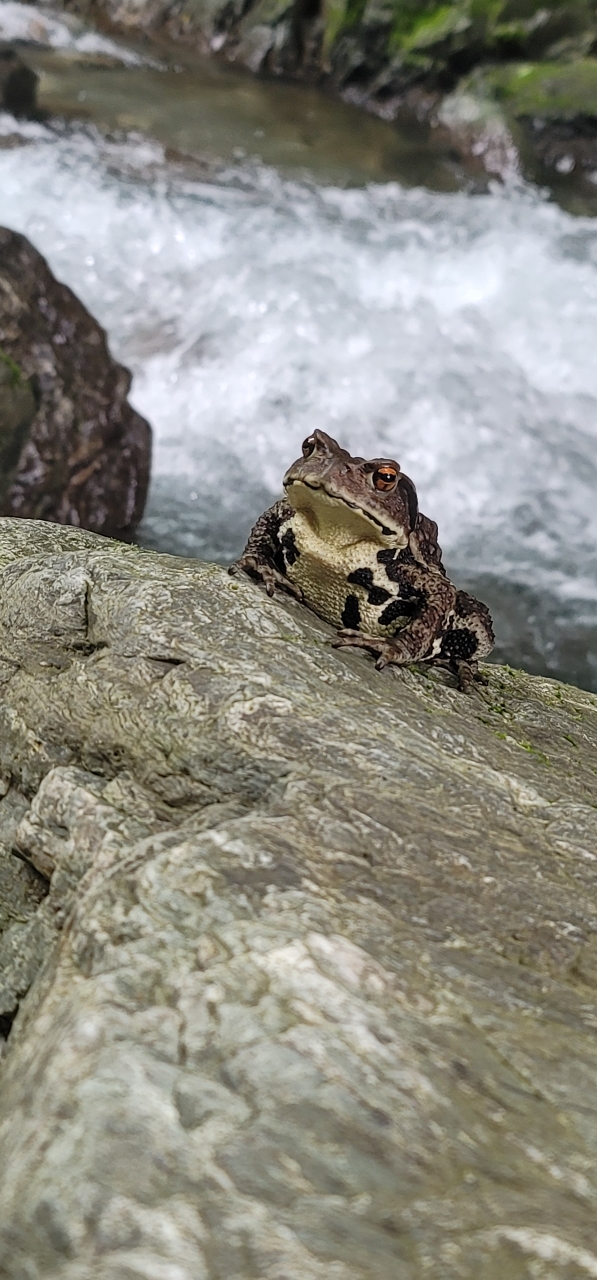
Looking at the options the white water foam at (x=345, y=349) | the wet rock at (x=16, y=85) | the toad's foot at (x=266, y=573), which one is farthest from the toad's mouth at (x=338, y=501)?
the wet rock at (x=16, y=85)

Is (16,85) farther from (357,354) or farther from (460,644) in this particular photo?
(460,644)

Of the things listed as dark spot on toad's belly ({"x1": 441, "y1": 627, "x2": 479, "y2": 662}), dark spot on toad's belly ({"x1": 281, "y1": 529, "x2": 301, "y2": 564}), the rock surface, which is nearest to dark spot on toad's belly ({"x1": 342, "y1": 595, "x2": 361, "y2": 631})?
dark spot on toad's belly ({"x1": 281, "y1": 529, "x2": 301, "y2": 564})

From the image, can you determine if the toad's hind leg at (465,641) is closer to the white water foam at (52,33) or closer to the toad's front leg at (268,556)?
the toad's front leg at (268,556)

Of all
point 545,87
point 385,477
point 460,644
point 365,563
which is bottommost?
point 460,644

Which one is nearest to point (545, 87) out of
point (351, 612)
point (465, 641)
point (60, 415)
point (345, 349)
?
A: point (345, 349)

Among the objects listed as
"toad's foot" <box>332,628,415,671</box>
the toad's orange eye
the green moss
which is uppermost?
the green moss

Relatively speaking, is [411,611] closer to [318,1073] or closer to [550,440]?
[318,1073]

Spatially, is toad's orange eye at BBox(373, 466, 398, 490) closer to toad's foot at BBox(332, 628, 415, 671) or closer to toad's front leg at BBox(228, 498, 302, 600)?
toad's front leg at BBox(228, 498, 302, 600)
